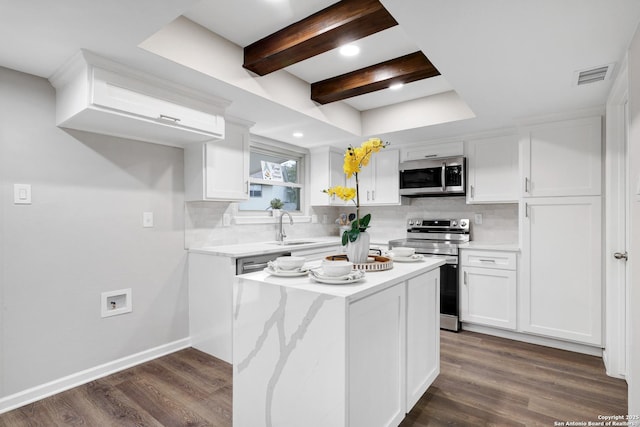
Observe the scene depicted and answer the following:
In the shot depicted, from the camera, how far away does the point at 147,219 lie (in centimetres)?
277

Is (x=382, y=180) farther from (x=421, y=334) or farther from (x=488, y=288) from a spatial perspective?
(x=421, y=334)

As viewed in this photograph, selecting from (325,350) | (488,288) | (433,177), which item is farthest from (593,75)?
(325,350)

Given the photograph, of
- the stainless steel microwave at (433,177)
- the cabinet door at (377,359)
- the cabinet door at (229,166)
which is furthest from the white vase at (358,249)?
the stainless steel microwave at (433,177)

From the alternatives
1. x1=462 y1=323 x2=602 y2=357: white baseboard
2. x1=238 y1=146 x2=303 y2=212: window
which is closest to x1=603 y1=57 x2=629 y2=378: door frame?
x1=462 y1=323 x2=602 y2=357: white baseboard

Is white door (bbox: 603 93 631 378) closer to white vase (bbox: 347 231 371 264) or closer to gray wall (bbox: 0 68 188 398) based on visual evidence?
white vase (bbox: 347 231 371 264)

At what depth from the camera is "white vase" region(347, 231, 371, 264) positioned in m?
1.79

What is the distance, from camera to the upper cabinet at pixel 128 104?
77.7 inches

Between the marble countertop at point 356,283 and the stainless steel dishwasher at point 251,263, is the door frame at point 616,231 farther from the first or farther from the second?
the stainless steel dishwasher at point 251,263

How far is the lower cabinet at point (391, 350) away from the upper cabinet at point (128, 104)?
1856mm

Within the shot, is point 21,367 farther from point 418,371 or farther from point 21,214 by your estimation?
→ point 418,371

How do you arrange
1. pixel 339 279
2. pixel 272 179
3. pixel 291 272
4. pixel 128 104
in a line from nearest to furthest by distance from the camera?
pixel 339 279
pixel 291 272
pixel 128 104
pixel 272 179

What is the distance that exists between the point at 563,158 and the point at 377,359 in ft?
8.78

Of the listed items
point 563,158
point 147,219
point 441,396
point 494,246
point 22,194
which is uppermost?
point 563,158

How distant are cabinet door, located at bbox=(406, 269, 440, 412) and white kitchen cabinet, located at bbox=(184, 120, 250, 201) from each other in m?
1.91
